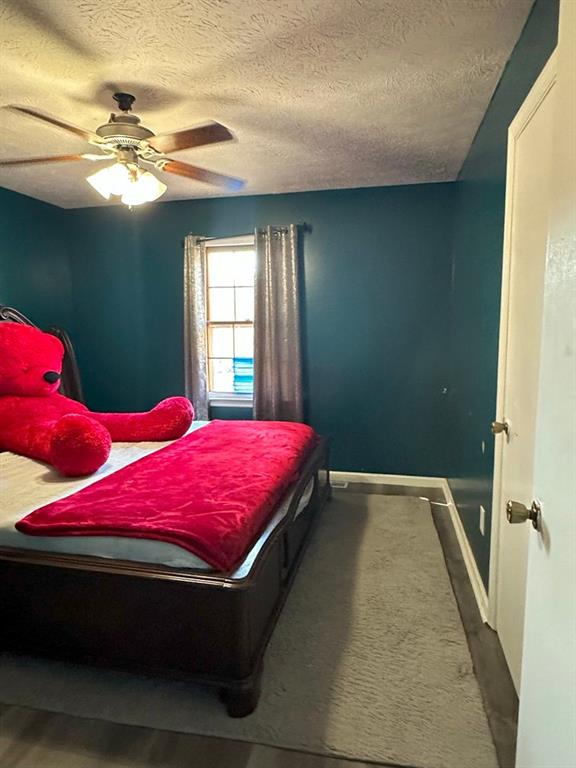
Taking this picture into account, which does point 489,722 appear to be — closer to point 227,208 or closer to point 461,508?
point 461,508

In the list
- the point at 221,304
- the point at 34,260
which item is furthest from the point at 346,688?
the point at 34,260

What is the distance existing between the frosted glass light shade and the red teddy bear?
3.74 ft

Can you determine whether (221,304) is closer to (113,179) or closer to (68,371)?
(68,371)

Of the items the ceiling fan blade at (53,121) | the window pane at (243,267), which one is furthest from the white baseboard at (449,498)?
the ceiling fan blade at (53,121)

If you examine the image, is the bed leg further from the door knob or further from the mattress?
the door knob

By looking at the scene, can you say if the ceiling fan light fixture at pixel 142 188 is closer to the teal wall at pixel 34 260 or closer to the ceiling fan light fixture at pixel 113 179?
the ceiling fan light fixture at pixel 113 179

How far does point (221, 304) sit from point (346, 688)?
3190mm

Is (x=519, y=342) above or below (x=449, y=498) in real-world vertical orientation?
above

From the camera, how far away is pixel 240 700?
1.56 meters

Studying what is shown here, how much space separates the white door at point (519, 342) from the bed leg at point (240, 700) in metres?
0.97

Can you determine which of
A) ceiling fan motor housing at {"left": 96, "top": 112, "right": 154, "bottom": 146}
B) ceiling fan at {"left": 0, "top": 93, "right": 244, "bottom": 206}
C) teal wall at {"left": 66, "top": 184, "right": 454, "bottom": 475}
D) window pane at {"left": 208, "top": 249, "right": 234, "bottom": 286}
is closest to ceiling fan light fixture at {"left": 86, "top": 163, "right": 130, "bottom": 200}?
ceiling fan at {"left": 0, "top": 93, "right": 244, "bottom": 206}

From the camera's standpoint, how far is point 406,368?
3689 millimetres

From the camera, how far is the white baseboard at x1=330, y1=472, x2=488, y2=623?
2.17 metres

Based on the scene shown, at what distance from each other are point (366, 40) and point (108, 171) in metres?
1.25
